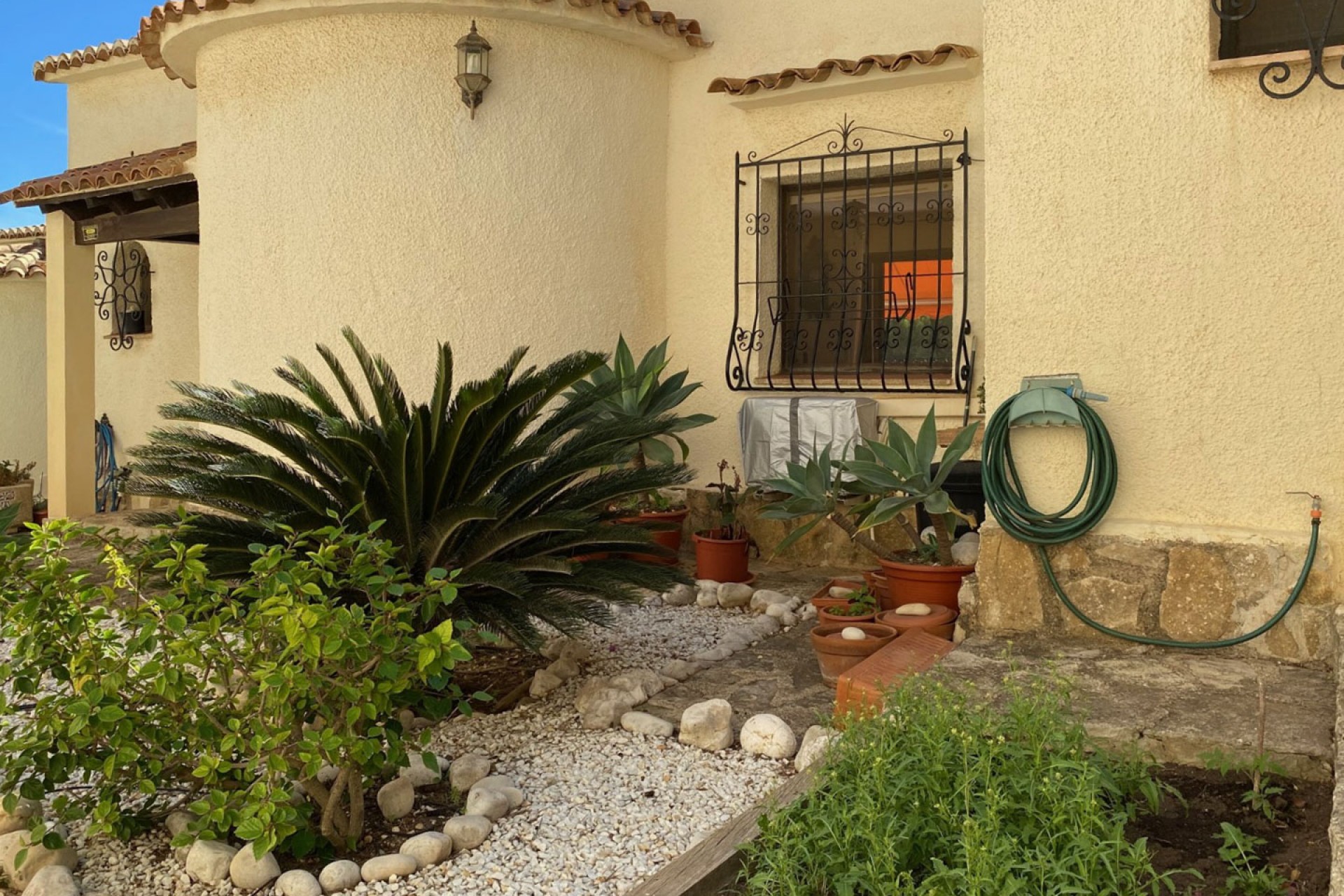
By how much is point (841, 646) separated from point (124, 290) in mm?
8266

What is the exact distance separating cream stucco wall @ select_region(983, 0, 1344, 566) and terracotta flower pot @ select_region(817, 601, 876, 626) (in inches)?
33.6

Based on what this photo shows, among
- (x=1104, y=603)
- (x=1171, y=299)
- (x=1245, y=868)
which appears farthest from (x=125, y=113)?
(x=1245, y=868)

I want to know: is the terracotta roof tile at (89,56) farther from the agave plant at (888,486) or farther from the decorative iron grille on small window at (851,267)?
the agave plant at (888,486)

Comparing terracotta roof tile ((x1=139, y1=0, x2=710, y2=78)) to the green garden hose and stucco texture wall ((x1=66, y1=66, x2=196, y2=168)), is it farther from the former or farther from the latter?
the green garden hose

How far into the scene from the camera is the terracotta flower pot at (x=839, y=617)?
4.56m

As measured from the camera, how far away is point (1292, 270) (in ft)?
12.5

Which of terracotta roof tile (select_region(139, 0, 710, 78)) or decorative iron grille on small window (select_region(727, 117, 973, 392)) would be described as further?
decorative iron grille on small window (select_region(727, 117, 973, 392))

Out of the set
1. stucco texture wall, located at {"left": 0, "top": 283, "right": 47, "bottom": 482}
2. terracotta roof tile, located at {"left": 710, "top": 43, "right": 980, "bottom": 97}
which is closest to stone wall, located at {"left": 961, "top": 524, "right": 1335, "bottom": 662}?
terracotta roof tile, located at {"left": 710, "top": 43, "right": 980, "bottom": 97}

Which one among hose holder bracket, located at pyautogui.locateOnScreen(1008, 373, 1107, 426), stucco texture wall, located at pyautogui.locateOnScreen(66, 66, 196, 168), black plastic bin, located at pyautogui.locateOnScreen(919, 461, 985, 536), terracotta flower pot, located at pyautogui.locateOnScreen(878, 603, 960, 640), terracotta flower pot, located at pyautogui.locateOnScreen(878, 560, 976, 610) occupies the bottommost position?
terracotta flower pot, located at pyautogui.locateOnScreen(878, 603, 960, 640)

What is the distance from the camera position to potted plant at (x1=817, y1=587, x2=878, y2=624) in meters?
4.59

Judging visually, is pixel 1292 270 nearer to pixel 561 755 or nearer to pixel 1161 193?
pixel 1161 193

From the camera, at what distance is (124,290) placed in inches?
402

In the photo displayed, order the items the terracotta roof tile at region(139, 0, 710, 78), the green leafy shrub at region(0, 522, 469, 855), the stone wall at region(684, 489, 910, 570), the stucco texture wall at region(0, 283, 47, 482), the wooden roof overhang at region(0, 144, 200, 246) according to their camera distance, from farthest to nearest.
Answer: the stucco texture wall at region(0, 283, 47, 482) < the wooden roof overhang at region(0, 144, 200, 246) < the stone wall at region(684, 489, 910, 570) < the terracotta roof tile at region(139, 0, 710, 78) < the green leafy shrub at region(0, 522, 469, 855)

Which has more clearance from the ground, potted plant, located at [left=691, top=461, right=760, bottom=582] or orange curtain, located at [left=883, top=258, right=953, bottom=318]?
orange curtain, located at [left=883, top=258, right=953, bottom=318]
